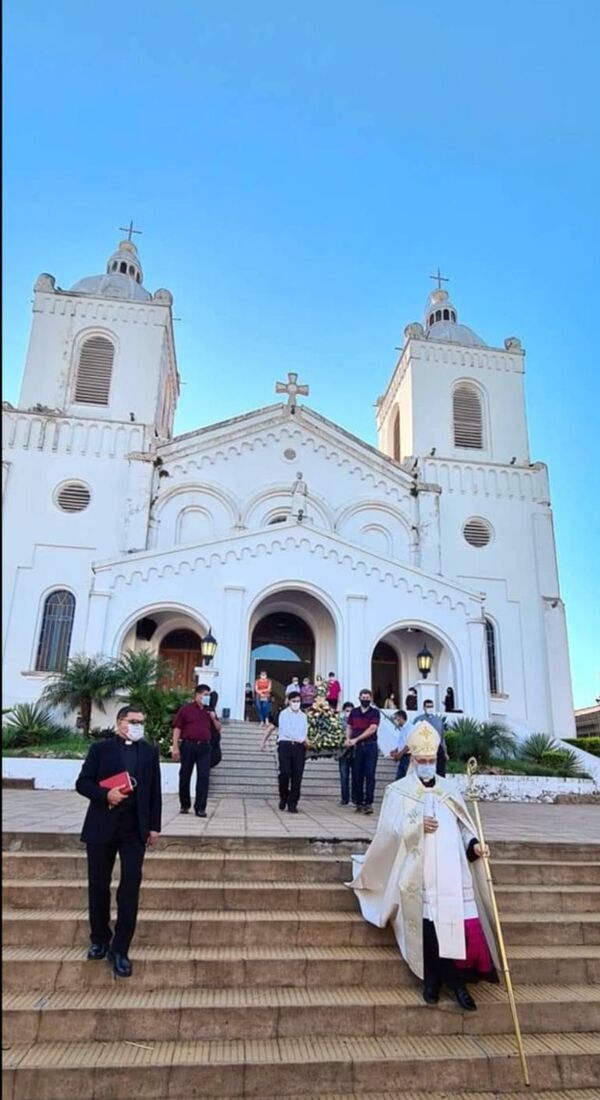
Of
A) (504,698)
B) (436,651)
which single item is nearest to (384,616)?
(436,651)

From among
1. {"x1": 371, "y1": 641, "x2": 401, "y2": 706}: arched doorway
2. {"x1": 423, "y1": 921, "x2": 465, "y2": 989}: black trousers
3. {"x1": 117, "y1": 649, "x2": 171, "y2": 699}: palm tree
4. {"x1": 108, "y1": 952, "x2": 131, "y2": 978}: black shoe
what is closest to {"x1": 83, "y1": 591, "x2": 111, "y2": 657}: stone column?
{"x1": 117, "y1": 649, "x2": 171, "y2": 699}: palm tree

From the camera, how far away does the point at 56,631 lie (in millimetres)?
20969

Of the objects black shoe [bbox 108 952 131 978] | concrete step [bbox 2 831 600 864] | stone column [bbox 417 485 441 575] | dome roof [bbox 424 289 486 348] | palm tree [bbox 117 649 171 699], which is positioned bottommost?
black shoe [bbox 108 952 131 978]

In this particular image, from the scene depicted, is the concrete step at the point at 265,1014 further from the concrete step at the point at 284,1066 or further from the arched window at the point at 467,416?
the arched window at the point at 467,416

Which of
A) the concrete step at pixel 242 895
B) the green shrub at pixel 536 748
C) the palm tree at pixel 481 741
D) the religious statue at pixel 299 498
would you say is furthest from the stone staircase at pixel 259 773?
the religious statue at pixel 299 498

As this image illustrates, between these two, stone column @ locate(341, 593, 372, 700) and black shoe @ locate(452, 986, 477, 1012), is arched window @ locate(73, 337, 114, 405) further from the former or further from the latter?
black shoe @ locate(452, 986, 477, 1012)

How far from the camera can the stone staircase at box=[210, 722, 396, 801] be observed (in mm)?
12398

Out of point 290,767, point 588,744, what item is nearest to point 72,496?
point 290,767

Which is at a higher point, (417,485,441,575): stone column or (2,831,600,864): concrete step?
(417,485,441,575): stone column

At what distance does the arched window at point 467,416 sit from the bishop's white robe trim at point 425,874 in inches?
903

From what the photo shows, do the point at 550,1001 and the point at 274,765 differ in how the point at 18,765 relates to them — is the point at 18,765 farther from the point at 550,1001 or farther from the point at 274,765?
the point at 550,1001

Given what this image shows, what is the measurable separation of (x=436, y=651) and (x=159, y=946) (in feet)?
55.8

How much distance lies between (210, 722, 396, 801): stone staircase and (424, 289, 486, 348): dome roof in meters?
19.3

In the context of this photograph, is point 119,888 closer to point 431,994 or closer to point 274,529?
point 431,994
